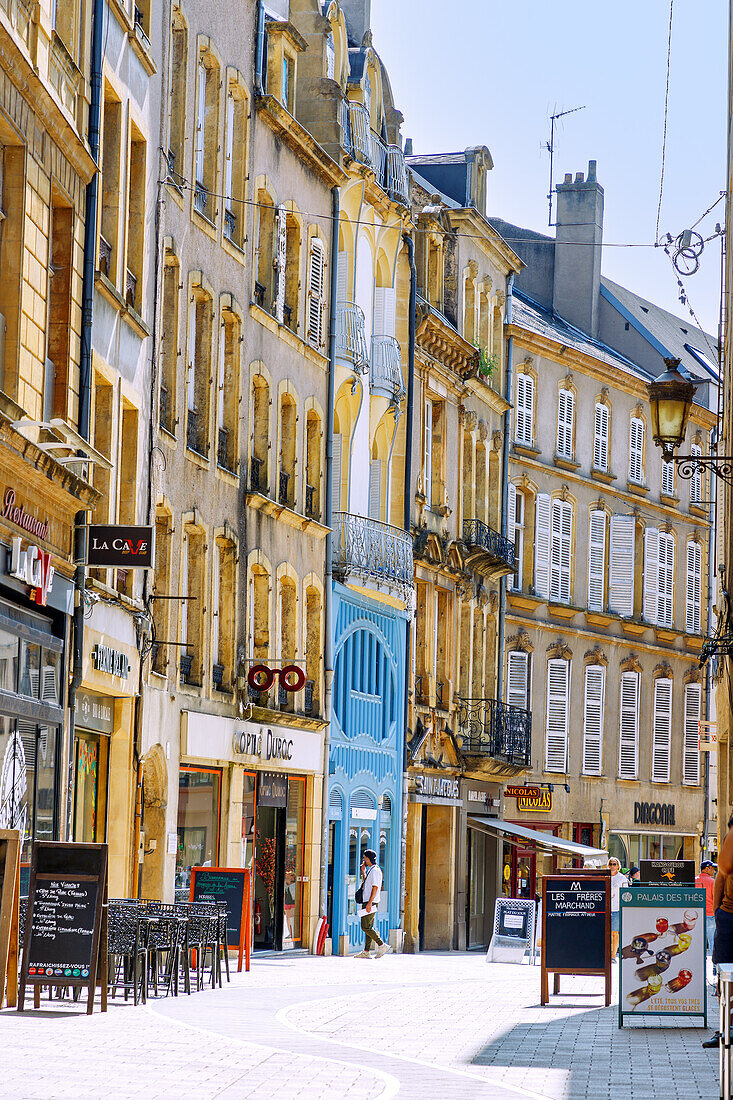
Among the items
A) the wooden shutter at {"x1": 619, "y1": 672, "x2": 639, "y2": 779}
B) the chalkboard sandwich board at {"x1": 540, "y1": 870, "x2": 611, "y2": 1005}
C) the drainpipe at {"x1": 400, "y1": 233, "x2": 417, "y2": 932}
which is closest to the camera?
the chalkboard sandwich board at {"x1": 540, "y1": 870, "x2": 611, "y2": 1005}

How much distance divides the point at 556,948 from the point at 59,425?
22.9 feet

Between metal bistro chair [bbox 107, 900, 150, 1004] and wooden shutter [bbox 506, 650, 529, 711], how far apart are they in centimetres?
Result: 3053

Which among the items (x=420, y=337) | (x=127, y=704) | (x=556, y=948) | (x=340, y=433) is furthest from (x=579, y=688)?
(x=556, y=948)

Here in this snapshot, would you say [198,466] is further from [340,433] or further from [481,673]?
[481,673]

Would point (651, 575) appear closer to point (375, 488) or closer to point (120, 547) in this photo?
point (375, 488)

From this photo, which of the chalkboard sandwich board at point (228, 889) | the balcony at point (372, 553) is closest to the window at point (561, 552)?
the balcony at point (372, 553)

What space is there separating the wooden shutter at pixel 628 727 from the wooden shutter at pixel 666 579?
2513mm

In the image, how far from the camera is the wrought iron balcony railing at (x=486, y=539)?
43844 mm

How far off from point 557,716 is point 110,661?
28.8 m

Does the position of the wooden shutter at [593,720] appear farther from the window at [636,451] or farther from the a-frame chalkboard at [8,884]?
the a-frame chalkboard at [8,884]

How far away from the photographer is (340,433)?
1410 inches

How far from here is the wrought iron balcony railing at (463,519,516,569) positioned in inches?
1726

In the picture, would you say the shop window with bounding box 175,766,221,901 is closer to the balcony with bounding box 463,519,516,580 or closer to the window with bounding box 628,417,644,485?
the balcony with bounding box 463,519,516,580

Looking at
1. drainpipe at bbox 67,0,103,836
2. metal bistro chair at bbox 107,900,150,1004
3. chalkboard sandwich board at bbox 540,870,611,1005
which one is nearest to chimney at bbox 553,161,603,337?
drainpipe at bbox 67,0,103,836
